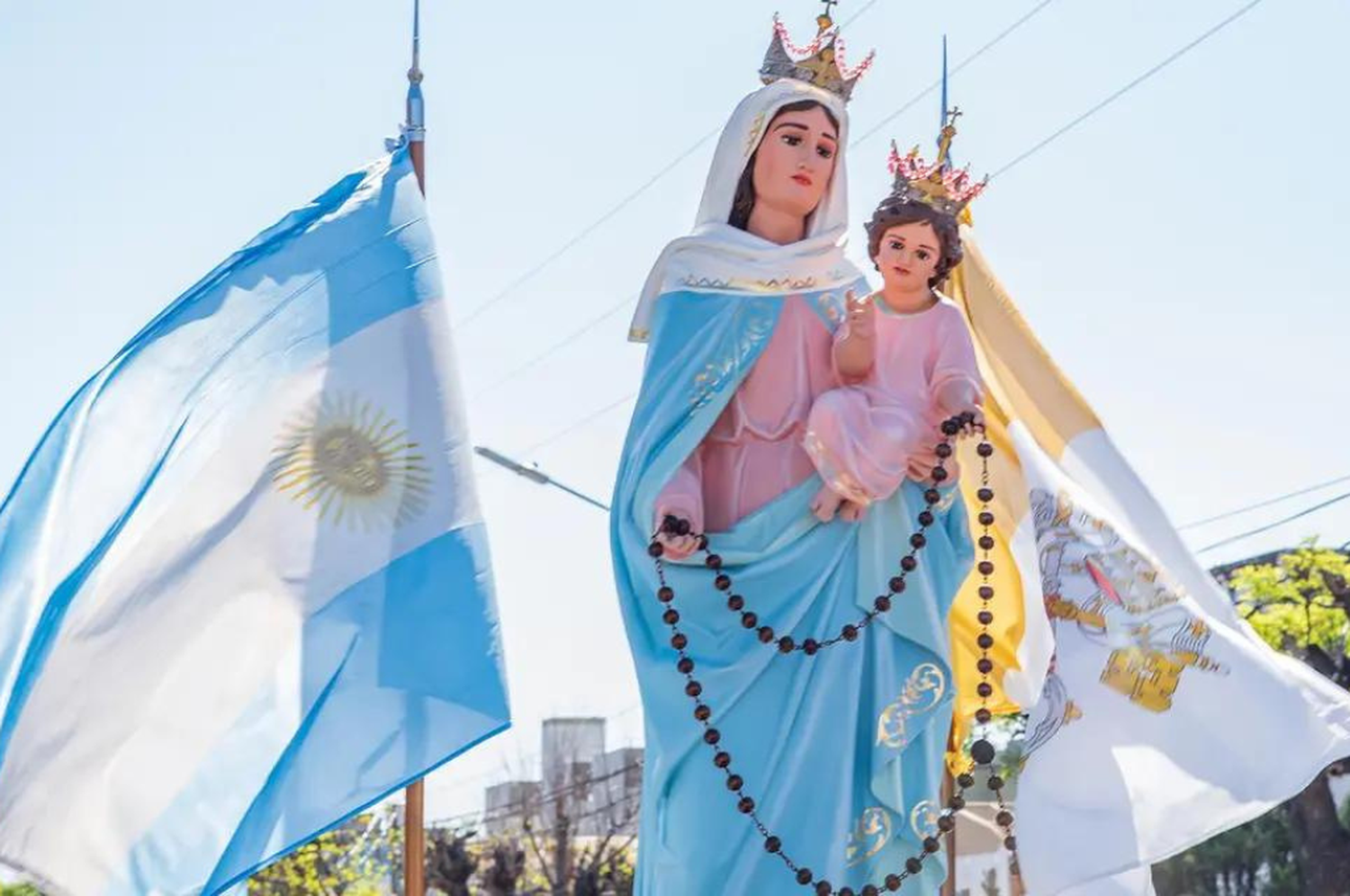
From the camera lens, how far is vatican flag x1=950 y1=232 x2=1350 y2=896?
8.59 m

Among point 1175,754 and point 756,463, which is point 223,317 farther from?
point 1175,754

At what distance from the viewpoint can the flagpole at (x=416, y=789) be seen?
866 centimetres

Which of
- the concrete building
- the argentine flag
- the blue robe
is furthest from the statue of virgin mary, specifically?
the concrete building

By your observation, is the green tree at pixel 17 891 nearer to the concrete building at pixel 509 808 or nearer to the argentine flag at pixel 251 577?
the concrete building at pixel 509 808

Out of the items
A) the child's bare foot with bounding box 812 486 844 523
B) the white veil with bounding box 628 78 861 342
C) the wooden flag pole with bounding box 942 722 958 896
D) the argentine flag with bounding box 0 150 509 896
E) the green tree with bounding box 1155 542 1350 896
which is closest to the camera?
the child's bare foot with bounding box 812 486 844 523

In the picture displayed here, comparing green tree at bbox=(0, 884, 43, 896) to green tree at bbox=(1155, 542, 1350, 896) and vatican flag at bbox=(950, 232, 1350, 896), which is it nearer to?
green tree at bbox=(1155, 542, 1350, 896)

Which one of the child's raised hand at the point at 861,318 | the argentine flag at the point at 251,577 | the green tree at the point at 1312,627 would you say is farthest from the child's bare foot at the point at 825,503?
the green tree at the point at 1312,627

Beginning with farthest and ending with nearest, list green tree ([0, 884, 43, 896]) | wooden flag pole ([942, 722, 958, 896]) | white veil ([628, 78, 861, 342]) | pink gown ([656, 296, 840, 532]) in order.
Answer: green tree ([0, 884, 43, 896]) < wooden flag pole ([942, 722, 958, 896]) < white veil ([628, 78, 861, 342]) < pink gown ([656, 296, 840, 532])

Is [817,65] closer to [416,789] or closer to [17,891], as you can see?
[416,789]

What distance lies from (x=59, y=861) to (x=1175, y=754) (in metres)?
3.63

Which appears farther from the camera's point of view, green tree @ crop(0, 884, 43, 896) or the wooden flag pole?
green tree @ crop(0, 884, 43, 896)

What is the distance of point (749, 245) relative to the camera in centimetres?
815

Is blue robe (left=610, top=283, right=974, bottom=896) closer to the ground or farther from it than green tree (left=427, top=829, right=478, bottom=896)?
closer to the ground

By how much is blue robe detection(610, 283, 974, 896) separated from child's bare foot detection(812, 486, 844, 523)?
33mm
